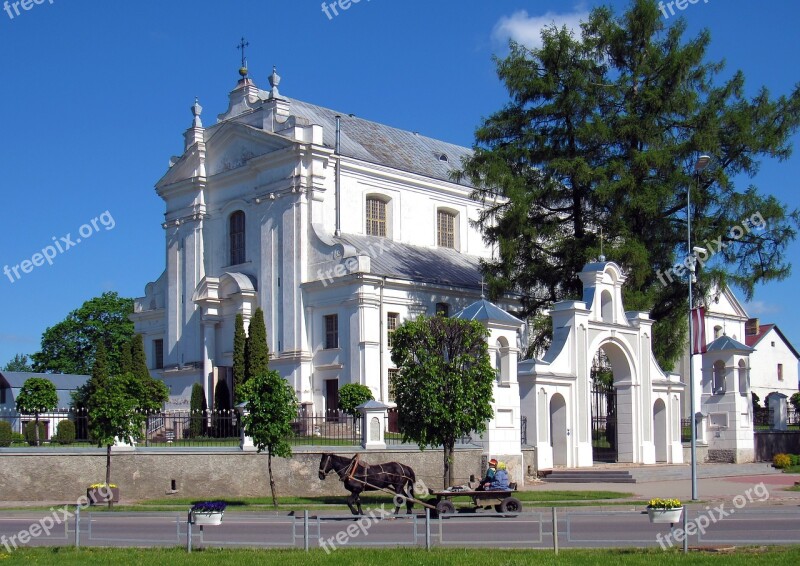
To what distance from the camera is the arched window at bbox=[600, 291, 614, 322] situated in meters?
37.1

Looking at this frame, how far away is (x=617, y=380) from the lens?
38156 millimetres

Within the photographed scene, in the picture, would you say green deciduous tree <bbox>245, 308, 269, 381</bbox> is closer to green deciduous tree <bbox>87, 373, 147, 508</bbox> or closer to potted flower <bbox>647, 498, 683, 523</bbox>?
green deciduous tree <bbox>87, 373, 147, 508</bbox>

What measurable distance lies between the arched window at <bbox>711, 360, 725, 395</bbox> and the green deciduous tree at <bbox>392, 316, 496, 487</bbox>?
55.0 feet

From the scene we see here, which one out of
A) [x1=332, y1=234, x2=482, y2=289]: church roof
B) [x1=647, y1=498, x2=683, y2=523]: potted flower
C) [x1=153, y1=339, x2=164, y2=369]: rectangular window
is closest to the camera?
[x1=647, y1=498, x2=683, y2=523]: potted flower

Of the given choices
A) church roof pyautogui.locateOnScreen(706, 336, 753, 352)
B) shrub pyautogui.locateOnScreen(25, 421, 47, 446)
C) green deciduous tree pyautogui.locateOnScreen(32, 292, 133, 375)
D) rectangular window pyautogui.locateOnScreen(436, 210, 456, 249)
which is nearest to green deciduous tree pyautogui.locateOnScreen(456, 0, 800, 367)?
church roof pyautogui.locateOnScreen(706, 336, 753, 352)

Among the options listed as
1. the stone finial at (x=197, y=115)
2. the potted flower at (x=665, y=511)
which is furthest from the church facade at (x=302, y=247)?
the potted flower at (x=665, y=511)

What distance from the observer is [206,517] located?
17672mm

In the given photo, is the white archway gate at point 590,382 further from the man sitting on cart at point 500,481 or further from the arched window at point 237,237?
the arched window at point 237,237

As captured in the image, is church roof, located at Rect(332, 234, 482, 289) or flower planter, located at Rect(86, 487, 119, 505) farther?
church roof, located at Rect(332, 234, 482, 289)

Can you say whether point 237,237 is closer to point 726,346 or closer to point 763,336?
point 726,346

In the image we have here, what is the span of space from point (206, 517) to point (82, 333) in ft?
219

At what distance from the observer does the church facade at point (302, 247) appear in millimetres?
45062

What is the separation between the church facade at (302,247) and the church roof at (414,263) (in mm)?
106

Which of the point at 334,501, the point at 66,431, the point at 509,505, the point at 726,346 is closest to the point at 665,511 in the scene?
the point at 509,505
